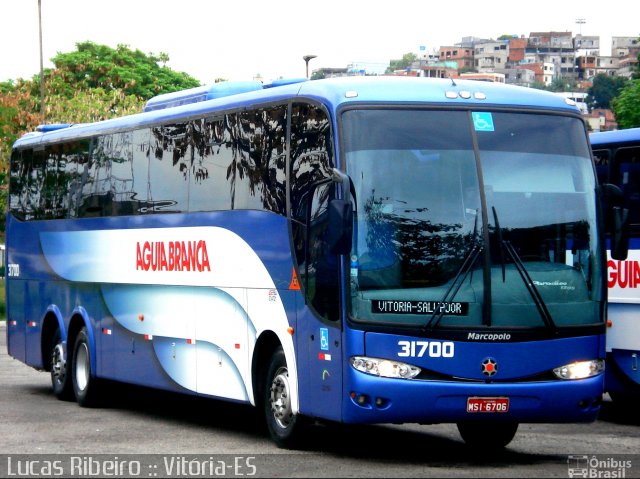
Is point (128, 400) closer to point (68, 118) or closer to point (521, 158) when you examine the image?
point (521, 158)

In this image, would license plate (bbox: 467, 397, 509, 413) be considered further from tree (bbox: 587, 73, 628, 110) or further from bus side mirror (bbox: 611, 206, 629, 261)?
tree (bbox: 587, 73, 628, 110)

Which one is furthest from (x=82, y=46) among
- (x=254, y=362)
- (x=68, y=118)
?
(x=254, y=362)

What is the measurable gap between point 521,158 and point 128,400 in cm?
843

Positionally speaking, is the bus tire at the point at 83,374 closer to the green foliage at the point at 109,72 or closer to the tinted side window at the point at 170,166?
the tinted side window at the point at 170,166

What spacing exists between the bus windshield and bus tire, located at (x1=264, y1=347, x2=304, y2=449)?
5.08ft

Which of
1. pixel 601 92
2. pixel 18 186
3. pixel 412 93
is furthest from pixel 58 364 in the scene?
pixel 601 92

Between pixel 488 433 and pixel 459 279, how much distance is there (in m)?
2.33

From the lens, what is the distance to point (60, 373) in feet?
62.7

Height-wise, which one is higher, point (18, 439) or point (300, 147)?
point (300, 147)

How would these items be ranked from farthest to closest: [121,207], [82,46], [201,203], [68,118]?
[82,46], [68,118], [121,207], [201,203]

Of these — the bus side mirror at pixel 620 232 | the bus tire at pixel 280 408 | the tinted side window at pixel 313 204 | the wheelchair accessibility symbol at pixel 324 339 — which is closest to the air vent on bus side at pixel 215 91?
the tinted side window at pixel 313 204

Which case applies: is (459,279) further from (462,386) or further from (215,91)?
(215,91)

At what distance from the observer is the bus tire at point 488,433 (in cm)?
1344

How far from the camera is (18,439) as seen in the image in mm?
13969
